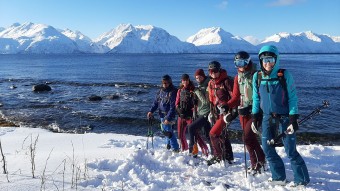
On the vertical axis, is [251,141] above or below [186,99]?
below

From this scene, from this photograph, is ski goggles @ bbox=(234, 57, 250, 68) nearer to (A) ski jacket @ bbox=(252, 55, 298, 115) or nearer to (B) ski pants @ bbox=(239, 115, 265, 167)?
(A) ski jacket @ bbox=(252, 55, 298, 115)

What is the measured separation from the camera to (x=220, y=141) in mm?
7496

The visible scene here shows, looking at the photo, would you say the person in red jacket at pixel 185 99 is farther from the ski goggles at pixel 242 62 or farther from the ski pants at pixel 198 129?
the ski goggles at pixel 242 62

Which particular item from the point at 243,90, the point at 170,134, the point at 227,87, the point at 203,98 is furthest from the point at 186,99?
the point at 243,90

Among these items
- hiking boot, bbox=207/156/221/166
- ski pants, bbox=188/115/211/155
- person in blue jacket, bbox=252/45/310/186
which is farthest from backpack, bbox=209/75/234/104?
hiking boot, bbox=207/156/221/166

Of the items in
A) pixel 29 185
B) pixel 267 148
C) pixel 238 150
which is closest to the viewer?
pixel 29 185

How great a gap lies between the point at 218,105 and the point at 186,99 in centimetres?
134

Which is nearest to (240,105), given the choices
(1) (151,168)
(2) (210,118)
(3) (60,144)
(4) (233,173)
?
(2) (210,118)

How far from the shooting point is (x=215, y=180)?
21.0ft

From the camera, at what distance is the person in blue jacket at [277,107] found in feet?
17.9

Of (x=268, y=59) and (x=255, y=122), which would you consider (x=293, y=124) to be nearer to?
(x=255, y=122)

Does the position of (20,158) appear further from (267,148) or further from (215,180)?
(267,148)

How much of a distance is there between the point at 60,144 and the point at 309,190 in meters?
7.80

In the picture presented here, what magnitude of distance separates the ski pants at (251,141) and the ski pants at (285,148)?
67 centimetres
